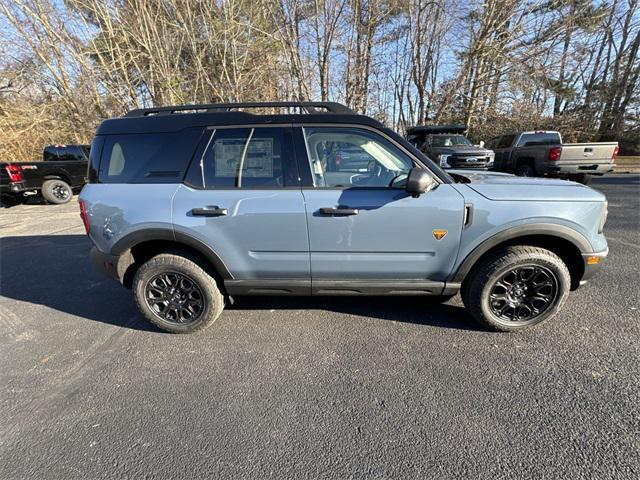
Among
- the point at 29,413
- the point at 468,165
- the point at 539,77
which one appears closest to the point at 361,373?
the point at 29,413

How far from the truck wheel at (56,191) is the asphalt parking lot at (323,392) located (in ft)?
26.8

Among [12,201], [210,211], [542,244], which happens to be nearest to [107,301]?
[210,211]

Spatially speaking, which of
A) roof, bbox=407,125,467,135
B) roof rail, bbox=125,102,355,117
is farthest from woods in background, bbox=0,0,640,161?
roof rail, bbox=125,102,355,117

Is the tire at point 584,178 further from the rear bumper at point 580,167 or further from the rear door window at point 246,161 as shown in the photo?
the rear door window at point 246,161

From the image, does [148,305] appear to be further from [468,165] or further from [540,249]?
[468,165]

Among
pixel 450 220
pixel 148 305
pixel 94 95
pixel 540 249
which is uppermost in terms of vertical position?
pixel 94 95

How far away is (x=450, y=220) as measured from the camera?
8.45ft

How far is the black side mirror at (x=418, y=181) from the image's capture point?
2391mm

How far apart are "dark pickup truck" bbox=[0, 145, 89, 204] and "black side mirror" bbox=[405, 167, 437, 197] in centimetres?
1117

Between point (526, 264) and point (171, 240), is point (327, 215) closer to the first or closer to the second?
point (171, 240)

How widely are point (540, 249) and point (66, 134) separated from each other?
21.0 metres

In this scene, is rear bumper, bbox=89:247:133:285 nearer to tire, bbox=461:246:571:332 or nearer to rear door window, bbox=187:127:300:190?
→ rear door window, bbox=187:127:300:190

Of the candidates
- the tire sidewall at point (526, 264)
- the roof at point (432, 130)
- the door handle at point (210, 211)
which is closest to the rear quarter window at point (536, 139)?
the roof at point (432, 130)

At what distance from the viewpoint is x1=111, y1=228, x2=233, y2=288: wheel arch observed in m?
2.74
